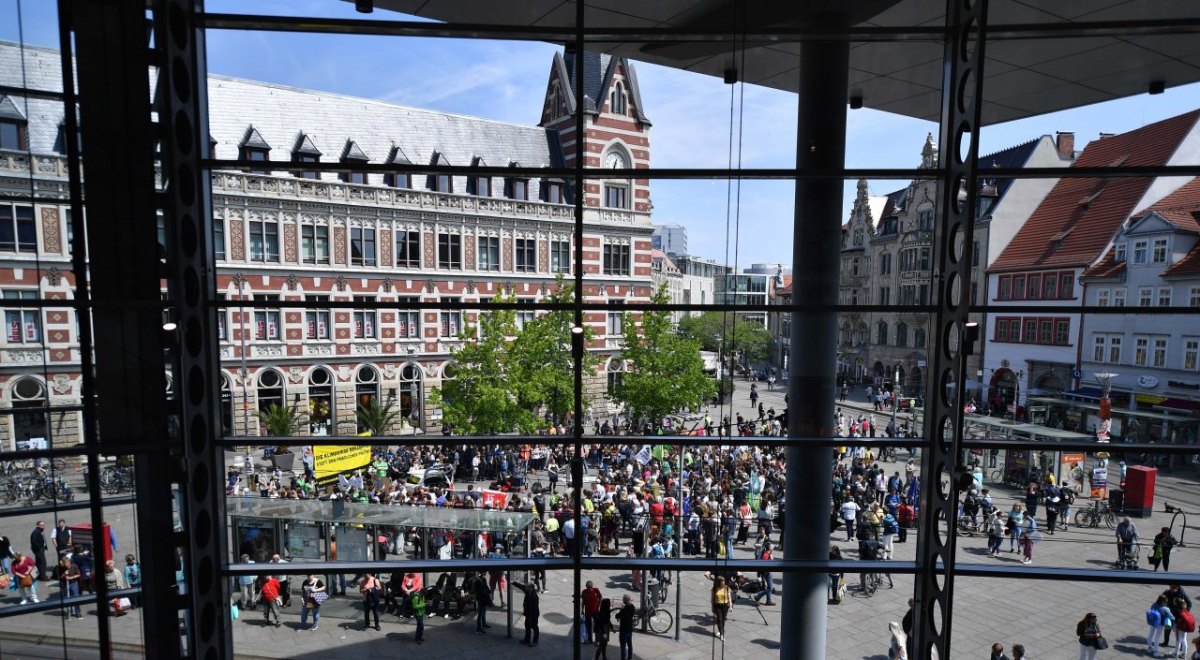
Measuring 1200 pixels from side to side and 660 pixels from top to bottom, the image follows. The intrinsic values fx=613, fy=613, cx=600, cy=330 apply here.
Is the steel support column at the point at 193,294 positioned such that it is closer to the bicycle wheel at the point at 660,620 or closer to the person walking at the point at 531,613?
the person walking at the point at 531,613

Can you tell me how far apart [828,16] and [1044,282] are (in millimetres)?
3353

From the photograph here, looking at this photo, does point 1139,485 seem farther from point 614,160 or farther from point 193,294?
point 193,294

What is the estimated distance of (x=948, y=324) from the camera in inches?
205

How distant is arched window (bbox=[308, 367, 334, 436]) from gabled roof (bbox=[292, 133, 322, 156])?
2262 millimetres

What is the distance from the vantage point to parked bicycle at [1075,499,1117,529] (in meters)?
5.88

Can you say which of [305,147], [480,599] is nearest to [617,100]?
[305,147]

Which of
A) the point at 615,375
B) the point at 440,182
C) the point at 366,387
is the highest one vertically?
the point at 440,182

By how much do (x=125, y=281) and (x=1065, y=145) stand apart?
Answer: 8.11 meters

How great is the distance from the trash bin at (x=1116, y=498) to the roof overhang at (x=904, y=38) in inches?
159

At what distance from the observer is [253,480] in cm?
639

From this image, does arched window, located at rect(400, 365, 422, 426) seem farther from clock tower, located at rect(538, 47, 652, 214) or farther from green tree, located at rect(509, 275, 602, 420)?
clock tower, located at rect(538, 47, 652, 214)

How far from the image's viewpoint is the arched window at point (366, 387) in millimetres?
6613

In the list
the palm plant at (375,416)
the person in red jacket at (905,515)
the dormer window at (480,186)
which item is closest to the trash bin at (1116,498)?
the person in red jacket at (905,515)

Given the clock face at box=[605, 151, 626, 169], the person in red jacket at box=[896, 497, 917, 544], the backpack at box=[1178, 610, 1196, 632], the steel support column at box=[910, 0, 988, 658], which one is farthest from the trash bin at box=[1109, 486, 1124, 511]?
the clock face at box=[605, 151, 626, 169]
